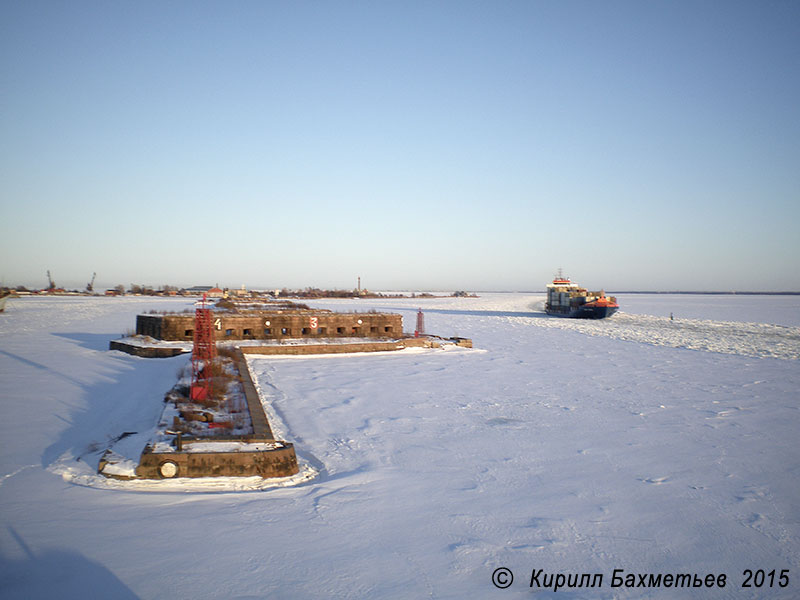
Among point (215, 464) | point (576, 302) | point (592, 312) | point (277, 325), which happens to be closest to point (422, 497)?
point (215, 464)

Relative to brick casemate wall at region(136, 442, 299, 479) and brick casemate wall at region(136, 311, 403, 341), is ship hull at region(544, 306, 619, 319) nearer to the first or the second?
brick casemate wall at region(136, 311, 403, 341)

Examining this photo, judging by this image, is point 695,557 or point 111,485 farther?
point 111,485

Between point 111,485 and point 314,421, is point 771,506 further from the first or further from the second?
point 111,485

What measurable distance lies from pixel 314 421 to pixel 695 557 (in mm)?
6032

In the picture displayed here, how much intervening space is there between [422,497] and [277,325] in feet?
43.5

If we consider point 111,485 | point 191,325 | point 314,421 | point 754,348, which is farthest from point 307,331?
point 754,348

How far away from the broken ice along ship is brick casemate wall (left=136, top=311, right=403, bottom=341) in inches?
1098

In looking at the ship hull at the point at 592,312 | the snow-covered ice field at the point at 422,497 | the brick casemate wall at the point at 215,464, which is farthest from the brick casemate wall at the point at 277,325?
the ship hull at the point at 592,312

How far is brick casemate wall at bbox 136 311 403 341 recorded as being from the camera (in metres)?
16.5

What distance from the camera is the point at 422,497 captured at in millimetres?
5590

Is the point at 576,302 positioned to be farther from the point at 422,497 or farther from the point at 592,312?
the point at 422,497

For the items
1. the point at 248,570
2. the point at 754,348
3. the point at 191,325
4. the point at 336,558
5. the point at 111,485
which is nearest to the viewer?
the point at 248,570

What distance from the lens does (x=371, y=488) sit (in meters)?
5.80

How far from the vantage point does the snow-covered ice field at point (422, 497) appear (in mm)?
4020
